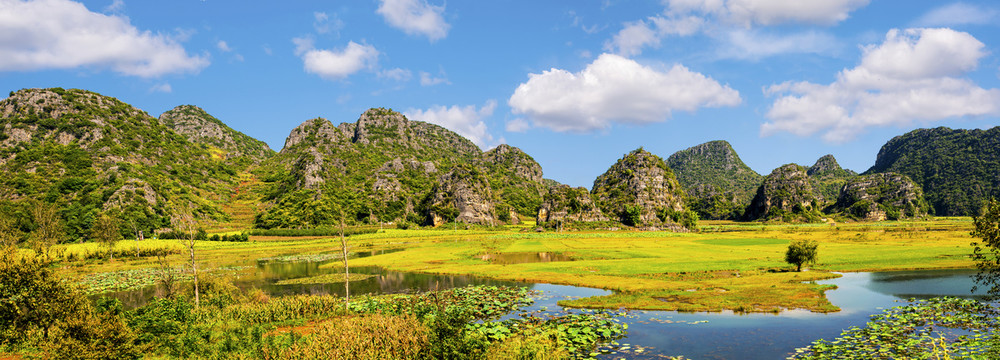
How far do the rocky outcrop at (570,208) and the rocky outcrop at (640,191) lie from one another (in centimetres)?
607

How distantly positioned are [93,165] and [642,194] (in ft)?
616

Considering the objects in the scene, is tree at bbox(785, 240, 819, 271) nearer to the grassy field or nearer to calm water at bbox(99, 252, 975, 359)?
the grassy field

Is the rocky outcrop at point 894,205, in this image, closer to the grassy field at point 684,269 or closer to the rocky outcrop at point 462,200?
the grassy field at point 684,269

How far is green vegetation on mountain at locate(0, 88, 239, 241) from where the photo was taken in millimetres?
110000

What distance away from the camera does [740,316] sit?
2691cm

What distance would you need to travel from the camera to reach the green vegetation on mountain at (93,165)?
110000 millimetres

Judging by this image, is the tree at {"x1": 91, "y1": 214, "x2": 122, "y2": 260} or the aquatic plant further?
the tree at {"x1": 91, "y1": 214, "x2": 122, "y2": 260}

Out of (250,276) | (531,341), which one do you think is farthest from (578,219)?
(531,341)

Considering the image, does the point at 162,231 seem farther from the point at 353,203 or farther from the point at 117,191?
the point at 353,203

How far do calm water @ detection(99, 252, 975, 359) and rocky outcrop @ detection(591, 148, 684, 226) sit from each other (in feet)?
402

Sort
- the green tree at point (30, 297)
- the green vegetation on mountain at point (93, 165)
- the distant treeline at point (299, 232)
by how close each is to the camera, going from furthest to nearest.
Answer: the distant treeline at point (299, 232), the green vegetation on mountain at point (93, 165), the green tree at point (30, 297)

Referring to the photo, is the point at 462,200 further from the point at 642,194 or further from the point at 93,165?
the point at 93,165

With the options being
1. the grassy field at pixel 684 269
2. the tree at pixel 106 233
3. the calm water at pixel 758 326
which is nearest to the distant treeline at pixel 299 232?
the grassy field at pixel 684 269

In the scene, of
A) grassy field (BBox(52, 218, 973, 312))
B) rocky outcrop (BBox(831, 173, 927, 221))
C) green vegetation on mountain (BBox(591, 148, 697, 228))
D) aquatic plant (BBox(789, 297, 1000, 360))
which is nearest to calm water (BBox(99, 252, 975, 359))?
aquatic plant (BBox(789, 297, 1000, 360))
